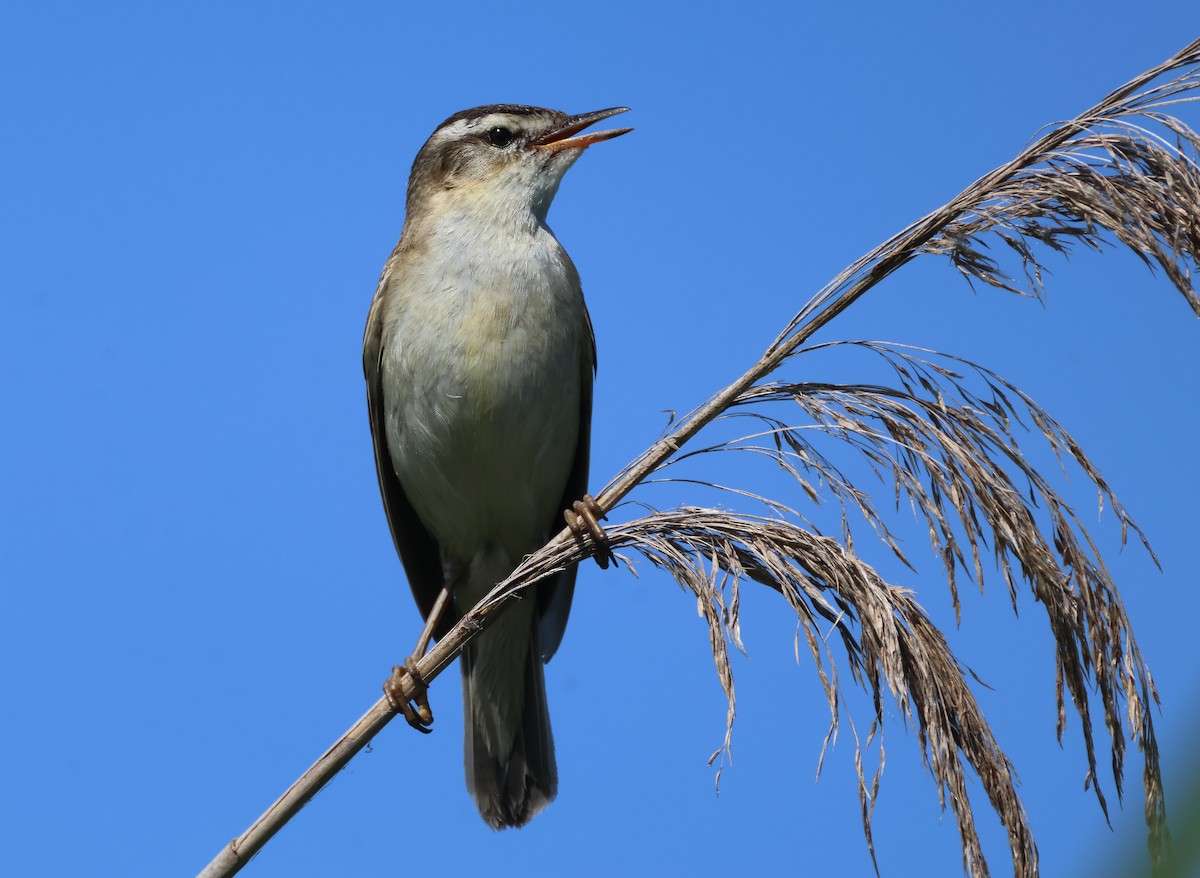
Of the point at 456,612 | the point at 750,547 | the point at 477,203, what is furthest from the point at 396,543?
the point at 750,547

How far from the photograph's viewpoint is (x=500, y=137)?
488cm

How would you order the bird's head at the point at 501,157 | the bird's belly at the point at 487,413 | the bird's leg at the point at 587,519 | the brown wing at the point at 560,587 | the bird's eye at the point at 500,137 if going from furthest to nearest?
the bird's eye at the point at 500,137
the brown wing at the point at 560,587
the bird's head at the point at 501,157
the bird's belly at the point at 487,413
the bird's leg at the point at 587,519

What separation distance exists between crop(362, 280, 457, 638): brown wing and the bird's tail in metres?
0.24

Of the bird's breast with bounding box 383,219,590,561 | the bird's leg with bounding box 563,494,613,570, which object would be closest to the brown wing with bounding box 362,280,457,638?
the bird's breast with bounding box 383,219,590,561

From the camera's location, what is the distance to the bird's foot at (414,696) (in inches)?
141

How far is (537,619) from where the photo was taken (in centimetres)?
486

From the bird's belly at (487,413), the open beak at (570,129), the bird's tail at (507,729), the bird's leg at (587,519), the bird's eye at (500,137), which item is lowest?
the bird's tail at (507,729)

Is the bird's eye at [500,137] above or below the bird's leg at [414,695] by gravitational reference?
above

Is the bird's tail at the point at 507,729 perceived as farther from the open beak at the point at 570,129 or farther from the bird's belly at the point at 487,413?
the open beak at the point at 570,129

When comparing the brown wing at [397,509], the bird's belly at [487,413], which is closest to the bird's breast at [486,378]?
the bird's belly at [487,413]

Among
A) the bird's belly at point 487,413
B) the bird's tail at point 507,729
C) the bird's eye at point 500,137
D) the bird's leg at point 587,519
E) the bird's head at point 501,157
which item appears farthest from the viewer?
the bird's eye at point 500,137

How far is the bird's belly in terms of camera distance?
4.23m

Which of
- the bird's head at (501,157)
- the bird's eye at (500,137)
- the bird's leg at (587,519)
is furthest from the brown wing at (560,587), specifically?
the bird's leg at (587,519)

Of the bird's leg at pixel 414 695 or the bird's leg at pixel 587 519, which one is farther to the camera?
the bird's leg at pixel 414 695
